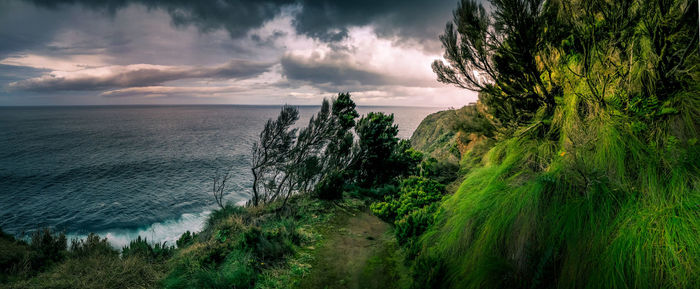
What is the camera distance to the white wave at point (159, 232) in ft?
44.9

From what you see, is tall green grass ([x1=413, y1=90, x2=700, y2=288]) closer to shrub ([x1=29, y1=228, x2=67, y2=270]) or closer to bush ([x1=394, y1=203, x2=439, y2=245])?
bush ([x1=394, y1=203, x2=439, y2=245])

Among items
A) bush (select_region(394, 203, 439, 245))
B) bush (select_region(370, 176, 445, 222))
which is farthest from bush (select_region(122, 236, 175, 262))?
bush (select_region(394, 203, 439, 245))

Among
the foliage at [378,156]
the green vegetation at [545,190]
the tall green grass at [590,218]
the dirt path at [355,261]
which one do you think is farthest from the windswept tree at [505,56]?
the foliage at [378,156]

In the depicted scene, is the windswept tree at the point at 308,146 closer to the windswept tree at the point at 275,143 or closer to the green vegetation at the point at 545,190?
the windswept tree at the point at 275,143

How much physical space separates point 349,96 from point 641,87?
9.90 m

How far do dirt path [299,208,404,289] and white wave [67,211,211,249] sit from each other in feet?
34.9

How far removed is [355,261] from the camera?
4.98 meters

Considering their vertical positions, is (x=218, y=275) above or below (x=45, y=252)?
above

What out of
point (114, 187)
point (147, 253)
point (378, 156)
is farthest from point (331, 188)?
point (114, 187)

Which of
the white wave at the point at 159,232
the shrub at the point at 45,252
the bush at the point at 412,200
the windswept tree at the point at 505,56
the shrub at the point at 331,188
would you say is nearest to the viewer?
the windswept tree at the point at 505,56

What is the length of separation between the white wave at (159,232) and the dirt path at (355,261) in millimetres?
10652

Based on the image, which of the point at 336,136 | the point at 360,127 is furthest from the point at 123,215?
the point at 360,127

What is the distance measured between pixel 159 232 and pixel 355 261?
582 inches

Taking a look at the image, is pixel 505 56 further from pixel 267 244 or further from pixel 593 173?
pixel 267 244
